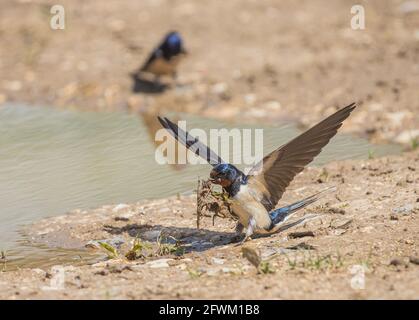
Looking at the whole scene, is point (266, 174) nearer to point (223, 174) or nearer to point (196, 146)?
point (223, 174)

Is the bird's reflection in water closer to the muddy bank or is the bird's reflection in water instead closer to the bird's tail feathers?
the muddy bank

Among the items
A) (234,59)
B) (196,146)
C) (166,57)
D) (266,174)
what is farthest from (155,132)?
(266,174)

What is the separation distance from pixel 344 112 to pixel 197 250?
121 centimetres

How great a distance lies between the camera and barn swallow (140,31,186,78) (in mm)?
9719

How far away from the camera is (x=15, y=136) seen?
333 inches

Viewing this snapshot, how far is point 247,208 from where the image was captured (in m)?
5.28

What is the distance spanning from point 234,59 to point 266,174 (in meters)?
5.08

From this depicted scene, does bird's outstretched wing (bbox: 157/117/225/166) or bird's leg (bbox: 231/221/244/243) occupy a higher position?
bird's outstretched wing (bbox: 157/117/225/166)

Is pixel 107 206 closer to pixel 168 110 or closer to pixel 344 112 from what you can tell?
pixel 344 112

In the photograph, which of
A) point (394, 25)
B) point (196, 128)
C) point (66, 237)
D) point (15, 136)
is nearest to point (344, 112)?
point (66, 237)

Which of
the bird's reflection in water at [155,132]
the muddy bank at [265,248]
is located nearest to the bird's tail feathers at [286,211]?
the muddy bank at [265,248]

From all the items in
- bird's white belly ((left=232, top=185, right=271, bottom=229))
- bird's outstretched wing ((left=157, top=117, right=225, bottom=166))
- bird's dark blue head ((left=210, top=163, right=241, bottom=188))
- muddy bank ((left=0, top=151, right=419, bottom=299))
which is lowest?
muddy bank ((left=0, top=151, right=419, bottom=299))

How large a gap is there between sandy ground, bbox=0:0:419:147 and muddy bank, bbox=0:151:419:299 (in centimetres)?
165

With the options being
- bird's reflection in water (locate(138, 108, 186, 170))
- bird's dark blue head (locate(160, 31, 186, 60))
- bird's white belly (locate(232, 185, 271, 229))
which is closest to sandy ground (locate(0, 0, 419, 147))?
bird's reflection in water (locate(138, 108, 186, 170))
